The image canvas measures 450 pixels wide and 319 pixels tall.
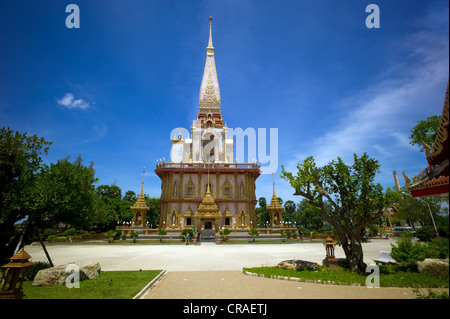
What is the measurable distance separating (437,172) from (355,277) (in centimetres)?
477

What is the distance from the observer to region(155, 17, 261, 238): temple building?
108 feet

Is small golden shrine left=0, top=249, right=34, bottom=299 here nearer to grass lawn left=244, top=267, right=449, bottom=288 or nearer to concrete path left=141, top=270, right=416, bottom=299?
concrete path left=141, top=270, right=416, bottom=299

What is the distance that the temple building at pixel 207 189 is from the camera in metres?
33.0

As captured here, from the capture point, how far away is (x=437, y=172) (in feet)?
20.9

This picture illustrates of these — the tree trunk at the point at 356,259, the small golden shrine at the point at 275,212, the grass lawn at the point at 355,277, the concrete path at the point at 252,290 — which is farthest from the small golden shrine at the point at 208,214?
the tree trunk at the point at 356,259

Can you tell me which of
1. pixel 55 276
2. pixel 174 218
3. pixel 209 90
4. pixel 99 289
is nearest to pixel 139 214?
pixel 174 218

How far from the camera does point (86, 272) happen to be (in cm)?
873

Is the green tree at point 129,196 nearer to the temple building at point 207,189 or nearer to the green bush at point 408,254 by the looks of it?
the temple building at point 207,189

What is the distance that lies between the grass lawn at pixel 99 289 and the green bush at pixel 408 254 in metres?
10.8

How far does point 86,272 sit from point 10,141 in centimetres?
653

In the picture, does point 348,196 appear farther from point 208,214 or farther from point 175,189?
point 175,189
